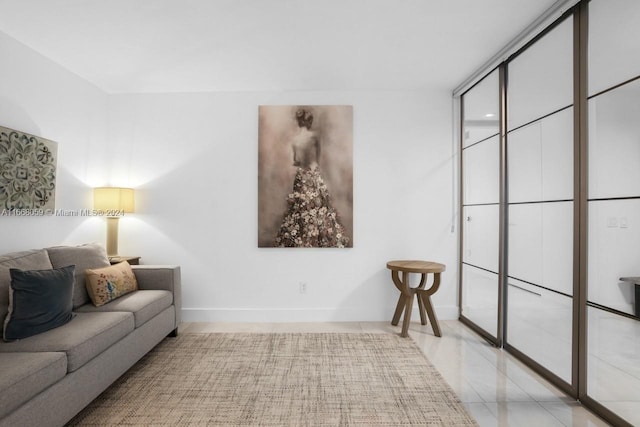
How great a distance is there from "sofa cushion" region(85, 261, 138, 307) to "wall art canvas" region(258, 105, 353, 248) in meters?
1.32

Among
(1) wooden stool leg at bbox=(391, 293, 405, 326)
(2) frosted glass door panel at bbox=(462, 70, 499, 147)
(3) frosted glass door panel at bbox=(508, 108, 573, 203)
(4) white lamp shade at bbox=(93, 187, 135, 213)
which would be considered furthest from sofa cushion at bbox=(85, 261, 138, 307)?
(2) frosted glass door panel at bbox=(462, 70, 499, 147)

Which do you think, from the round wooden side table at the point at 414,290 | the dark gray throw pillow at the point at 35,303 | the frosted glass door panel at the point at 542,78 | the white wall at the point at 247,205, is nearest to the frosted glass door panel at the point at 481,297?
the white wall at the point at 247,205

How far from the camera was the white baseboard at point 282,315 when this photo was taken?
12.5 ft

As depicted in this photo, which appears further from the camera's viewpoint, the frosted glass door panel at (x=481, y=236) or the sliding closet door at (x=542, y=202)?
the frosted glass door panel at (x=481, y=236)

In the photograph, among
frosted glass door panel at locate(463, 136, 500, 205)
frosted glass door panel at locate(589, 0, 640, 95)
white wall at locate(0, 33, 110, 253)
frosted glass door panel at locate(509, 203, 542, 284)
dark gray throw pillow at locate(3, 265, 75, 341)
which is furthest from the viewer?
frosted glass door panel at locate(463, 136, 500, 205)

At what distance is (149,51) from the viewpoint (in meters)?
2.89

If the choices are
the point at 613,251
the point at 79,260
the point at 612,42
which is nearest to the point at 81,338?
the point at 79,260

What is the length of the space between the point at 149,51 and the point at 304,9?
1449 mm

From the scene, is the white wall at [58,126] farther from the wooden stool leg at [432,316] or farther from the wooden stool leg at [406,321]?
the wooden stool leg at [432,316]

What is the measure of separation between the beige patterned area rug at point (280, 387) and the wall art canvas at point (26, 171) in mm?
1620

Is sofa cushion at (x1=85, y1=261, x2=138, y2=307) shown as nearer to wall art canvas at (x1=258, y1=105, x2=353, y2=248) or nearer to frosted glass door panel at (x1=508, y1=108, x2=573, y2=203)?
wall art canvas at (x1=258, y1=105, x2=353, y2=248)

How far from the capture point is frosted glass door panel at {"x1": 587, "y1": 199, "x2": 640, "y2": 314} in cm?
181

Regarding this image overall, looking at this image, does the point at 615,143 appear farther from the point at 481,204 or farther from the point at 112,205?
the point at 112,205

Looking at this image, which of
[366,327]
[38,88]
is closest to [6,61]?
[38,88]
